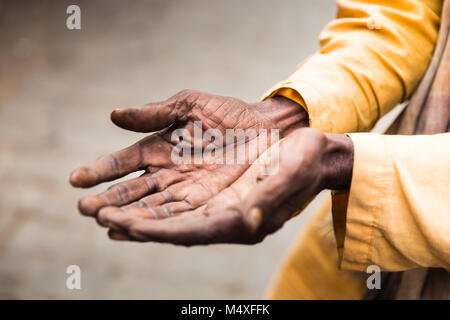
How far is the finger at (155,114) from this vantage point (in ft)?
2.53

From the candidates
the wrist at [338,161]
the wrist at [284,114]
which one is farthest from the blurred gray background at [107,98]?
the wrist at [338,161]

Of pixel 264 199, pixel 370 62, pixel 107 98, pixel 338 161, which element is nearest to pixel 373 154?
pixel 338 161

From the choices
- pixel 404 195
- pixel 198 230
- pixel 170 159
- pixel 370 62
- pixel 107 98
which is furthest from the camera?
pixel 107 98

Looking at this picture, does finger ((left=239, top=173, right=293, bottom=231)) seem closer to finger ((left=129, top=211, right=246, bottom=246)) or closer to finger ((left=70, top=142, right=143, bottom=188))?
finger ((left=129, top=211, right=246, bottom=246))

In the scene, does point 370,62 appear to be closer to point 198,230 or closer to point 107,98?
point 198,230

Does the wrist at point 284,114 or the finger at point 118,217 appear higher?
the wrist at point 284,114

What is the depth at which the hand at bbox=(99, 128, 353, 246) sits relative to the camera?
608 millimetres

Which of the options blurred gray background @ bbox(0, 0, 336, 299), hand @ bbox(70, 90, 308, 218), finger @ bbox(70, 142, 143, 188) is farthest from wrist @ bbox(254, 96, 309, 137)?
blurred gray background @ bbox(0, 0, 336, 299)

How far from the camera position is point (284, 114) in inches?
36.0

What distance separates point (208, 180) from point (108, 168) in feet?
0.53

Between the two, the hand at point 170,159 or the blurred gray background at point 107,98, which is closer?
the hand at point 170,159

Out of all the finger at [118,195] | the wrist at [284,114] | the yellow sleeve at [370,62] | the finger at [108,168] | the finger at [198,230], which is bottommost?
the finger at [198,230]

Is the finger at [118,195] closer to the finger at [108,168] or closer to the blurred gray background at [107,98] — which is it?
the finger at [108,168]

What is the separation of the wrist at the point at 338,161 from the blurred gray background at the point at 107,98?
1.32 meters
